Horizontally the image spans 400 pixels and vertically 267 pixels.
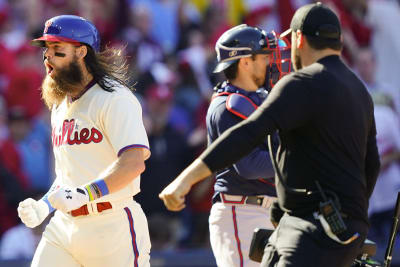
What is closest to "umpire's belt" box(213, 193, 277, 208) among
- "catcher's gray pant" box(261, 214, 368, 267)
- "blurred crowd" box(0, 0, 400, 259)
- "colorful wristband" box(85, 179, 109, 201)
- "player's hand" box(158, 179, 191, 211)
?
"colorful wristband" box(85, 179, 109, 201)

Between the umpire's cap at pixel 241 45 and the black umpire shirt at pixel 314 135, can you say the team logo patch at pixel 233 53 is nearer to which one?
the umpire's cap at pixel 241 45

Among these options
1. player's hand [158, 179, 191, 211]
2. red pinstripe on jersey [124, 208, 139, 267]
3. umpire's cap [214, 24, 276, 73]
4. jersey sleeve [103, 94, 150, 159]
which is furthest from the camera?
umpire's cap [214, 24, 276, 73]

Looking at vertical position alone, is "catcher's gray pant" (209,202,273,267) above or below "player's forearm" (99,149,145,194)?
below

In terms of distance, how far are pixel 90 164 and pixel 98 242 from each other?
1.48ft

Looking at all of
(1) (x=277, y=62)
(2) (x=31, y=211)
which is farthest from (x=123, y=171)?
(1) (x=277, y=62)

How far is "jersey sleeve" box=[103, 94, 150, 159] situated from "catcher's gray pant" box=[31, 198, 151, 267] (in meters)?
0.37

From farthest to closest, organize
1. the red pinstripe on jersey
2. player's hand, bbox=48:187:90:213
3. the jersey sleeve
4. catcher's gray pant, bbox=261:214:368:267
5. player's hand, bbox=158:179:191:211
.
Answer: the red pinstripe on jersey
the jersey sleeve
player's hand, bbox=48:187:90:213
catcher's gray pant, bbox=261:214:368:267
player's hand, bbox=158:179:191:211

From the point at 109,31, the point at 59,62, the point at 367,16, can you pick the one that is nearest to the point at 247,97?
the point at 59,62

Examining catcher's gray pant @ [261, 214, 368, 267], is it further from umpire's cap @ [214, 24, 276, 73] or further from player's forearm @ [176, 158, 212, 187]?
umpire's cap @ [214, 24, 276, 73]

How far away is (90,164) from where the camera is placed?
472cm

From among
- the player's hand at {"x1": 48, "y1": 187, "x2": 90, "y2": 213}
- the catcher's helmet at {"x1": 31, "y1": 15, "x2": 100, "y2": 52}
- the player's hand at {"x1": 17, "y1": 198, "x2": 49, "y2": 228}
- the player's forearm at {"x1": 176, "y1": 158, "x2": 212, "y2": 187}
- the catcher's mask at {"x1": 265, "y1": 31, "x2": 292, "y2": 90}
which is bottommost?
the player's hand at {"x1": 17, "y1": 198, "x2": 49, "y2": 228}

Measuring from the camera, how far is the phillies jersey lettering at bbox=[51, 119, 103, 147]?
15.4 feet

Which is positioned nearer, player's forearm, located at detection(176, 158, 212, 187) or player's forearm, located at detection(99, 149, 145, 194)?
player's forearm, located at detection(176, 158, 212, 187)

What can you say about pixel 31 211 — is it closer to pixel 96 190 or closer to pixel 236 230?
pixel 96 190
